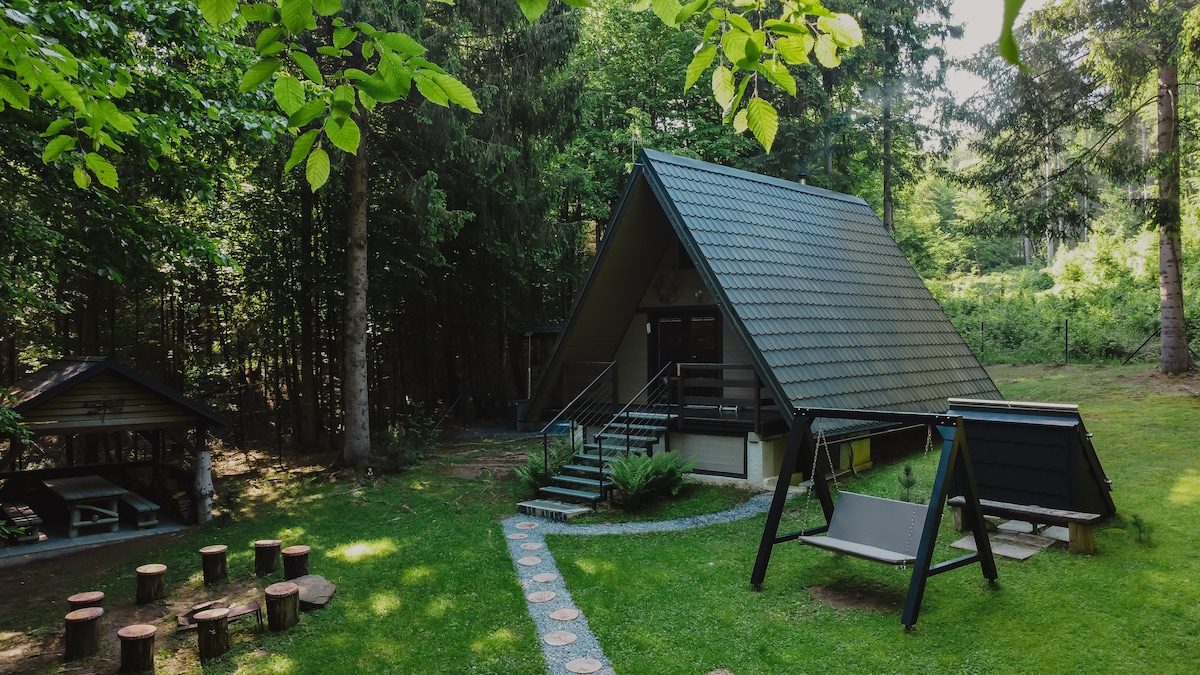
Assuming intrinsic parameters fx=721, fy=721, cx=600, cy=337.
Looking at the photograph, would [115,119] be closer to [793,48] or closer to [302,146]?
[302,146]

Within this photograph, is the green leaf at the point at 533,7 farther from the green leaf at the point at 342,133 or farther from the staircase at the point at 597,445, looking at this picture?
the staircase at the point at 597,445

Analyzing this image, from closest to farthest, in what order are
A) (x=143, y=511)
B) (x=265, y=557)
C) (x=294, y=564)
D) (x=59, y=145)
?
(x=59, y=145) → (x=294, y=564) → (x=265, y=557) → (x=143, y=511)

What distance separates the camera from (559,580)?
22.6 feet

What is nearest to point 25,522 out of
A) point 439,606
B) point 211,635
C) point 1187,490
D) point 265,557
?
point 265,557

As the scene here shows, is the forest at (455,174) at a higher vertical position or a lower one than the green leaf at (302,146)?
higher

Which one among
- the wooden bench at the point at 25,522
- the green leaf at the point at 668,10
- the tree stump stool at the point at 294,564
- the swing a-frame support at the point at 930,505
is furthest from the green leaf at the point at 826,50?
the wooden bench at the point at 25,522

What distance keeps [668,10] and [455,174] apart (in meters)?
14.6

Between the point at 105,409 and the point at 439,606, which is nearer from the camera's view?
the point at 439,606

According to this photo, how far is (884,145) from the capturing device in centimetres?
2200

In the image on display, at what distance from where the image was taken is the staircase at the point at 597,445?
961 cm

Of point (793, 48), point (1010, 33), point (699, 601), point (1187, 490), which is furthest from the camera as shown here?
point (1187, 490)

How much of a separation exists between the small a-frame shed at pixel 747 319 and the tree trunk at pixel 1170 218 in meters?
3.90

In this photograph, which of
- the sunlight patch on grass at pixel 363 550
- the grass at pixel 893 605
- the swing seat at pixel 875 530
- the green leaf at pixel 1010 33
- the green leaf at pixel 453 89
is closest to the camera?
the green leaf at pixel 1010 33

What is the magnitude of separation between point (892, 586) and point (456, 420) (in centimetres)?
1494
